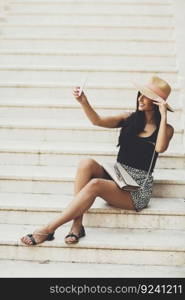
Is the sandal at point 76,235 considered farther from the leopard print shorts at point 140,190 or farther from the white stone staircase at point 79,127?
the leopard print shorts at point 140,190

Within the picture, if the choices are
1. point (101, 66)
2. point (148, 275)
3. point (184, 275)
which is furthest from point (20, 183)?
point (101, 66)

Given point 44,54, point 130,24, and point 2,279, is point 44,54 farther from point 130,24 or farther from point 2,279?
point 2,279

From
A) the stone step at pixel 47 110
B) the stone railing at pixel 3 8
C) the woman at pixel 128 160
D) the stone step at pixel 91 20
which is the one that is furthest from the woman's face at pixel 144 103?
the stone railing at pixel 3 8

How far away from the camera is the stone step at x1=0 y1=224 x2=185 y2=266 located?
2.50m

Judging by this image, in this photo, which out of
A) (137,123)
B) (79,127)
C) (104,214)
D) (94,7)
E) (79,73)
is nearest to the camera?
(104,214)

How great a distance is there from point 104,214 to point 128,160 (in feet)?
1.56

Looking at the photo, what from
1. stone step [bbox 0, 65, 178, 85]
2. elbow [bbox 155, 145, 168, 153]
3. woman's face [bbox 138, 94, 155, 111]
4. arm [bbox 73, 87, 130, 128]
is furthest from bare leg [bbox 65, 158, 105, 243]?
stone step [bbox 0, 65, 178, 85]

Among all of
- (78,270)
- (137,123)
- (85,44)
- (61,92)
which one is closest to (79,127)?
(61,92)

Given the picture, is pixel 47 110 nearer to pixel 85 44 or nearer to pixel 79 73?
pixel 79 73

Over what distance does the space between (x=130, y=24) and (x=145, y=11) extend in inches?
16.6

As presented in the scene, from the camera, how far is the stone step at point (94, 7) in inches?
203

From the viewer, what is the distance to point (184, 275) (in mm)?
2363

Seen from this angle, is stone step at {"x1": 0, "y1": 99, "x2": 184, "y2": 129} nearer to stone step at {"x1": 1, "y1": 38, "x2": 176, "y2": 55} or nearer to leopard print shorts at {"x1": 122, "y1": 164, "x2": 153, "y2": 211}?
leopard print shorts at {"x1": 122, "y1": 164, "x2": 153, "y2": 211}

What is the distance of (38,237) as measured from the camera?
99.9 inches
